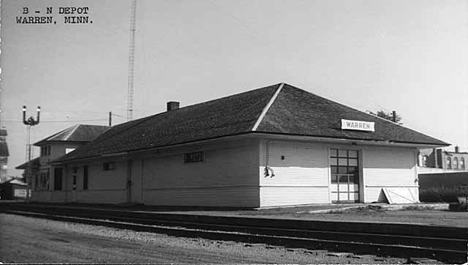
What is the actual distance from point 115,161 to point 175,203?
24.4 ft

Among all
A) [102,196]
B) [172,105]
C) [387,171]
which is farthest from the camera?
[172,105]

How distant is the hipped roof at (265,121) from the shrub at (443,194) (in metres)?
5.53

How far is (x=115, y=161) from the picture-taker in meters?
32.6

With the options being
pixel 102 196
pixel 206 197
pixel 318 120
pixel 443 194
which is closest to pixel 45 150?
pixel 102 196

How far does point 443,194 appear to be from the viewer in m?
31.7

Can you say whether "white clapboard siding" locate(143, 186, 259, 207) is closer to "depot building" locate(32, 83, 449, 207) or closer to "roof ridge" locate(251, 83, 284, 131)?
"depot building" locate(32, 83, 449, 207)

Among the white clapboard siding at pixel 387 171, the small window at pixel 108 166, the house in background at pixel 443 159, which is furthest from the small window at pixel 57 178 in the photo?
the house in background at pixel 443 159

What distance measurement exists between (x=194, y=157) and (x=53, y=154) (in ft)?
73.1

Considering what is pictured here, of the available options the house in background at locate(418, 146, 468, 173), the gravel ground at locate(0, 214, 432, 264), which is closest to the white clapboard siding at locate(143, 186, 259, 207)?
the gravel ground at locate(0, 214, 432, 264)

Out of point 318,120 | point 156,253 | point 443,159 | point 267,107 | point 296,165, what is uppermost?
point 443,159

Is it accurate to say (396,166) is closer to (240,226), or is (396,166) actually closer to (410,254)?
(240,226)

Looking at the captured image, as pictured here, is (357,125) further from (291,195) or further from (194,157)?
(194,157)

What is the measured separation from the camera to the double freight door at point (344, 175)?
965 inches

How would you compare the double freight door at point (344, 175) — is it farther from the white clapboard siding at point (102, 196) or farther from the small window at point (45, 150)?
the small window at point (45, 150)
